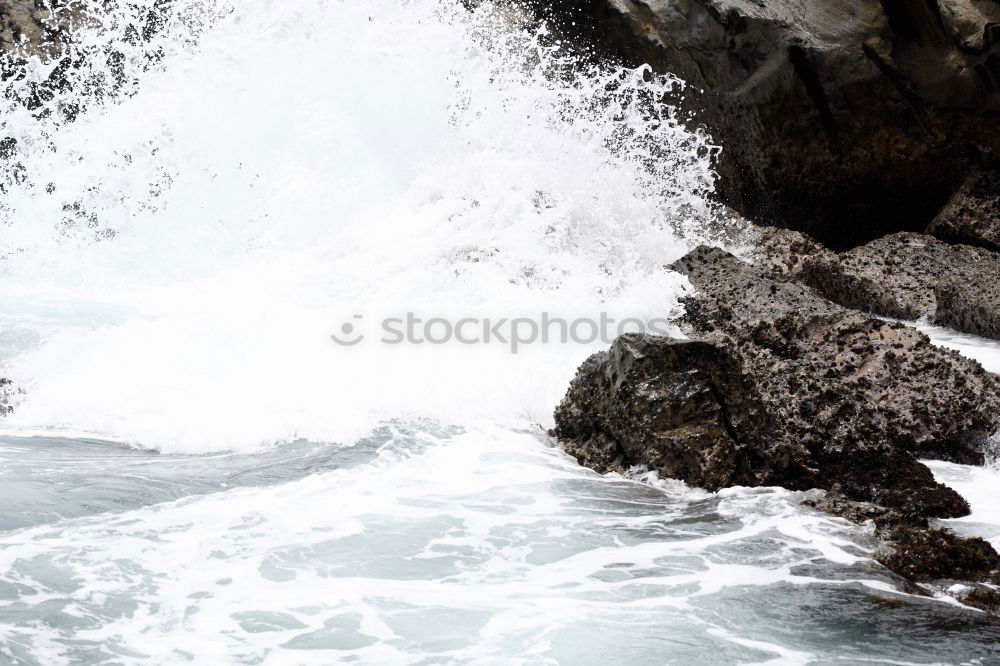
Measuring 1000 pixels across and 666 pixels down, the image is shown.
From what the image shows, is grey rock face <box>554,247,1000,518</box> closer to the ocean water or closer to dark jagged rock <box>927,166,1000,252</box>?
the ocean water

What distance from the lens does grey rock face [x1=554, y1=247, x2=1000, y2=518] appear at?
462 cm

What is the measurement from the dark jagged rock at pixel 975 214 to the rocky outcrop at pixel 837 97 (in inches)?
8.6

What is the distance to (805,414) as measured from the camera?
16.1 ft

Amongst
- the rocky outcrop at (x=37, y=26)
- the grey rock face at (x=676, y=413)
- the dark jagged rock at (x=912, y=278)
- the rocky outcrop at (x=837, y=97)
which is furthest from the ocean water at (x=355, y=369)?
the dark jagged rock at (x=912, y=278)

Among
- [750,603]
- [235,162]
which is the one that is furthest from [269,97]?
[750,603]

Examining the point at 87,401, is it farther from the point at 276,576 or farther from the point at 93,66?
the point at 93,66

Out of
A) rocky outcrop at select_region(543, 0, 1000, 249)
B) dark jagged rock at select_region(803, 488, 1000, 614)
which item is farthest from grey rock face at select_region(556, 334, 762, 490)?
rocky outcrop at select_region(543, 0, 1000, 249)

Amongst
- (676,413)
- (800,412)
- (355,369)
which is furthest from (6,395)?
(800,412)

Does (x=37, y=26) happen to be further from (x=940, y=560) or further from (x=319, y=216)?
(x=940, y=560)

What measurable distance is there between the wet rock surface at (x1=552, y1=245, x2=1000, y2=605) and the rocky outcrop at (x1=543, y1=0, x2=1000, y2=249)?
417 centimetres

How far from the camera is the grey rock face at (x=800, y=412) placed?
4.62 m

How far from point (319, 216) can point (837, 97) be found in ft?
17.4

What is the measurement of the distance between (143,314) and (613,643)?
610cm

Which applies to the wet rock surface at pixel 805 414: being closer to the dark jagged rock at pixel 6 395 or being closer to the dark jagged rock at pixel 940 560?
the dark jagged rock at pixel 940 560
